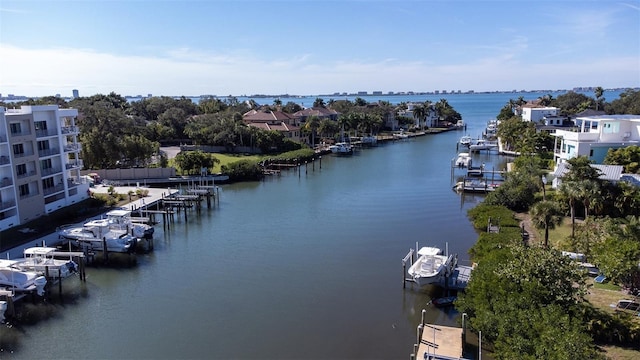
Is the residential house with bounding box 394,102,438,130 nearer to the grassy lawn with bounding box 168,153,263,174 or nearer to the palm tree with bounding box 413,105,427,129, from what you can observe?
the palm tree with bounding box 413,105,427,129

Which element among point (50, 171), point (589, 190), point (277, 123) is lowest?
point (589, 190)

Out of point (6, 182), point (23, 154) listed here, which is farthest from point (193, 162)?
point (6, 182)

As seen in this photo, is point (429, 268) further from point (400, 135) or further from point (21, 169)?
point (400, 135)

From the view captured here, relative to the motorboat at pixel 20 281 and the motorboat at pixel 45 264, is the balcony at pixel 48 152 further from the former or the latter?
the motorboat at pixel 20 281

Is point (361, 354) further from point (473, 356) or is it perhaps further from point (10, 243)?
point (10, 243)

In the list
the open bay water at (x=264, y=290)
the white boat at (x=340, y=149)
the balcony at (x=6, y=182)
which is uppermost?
the balcony at (x=6, y=182)

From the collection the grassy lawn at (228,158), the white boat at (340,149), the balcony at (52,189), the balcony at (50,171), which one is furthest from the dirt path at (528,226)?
the white boat at (340,149)

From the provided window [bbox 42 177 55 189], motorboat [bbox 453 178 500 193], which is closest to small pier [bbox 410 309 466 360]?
motorboat [bbox 453 178 500 193]
